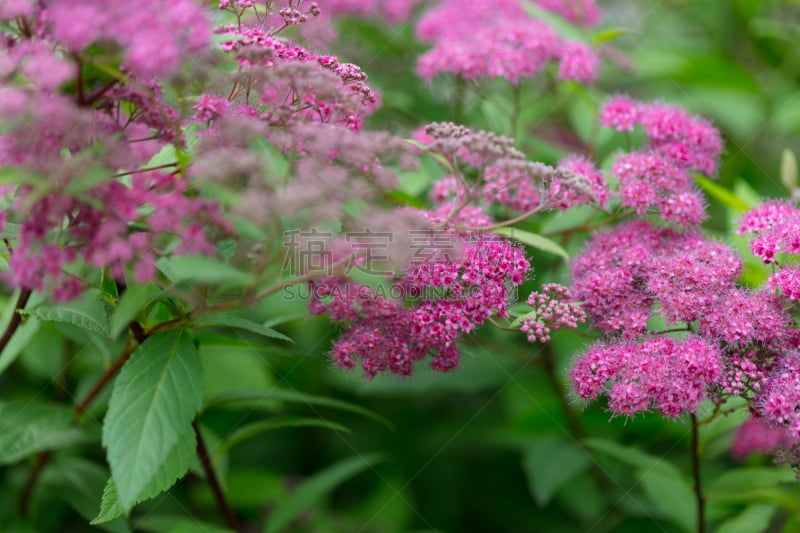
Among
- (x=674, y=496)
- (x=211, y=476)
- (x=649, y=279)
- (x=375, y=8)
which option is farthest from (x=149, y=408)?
(x=375, y=8)

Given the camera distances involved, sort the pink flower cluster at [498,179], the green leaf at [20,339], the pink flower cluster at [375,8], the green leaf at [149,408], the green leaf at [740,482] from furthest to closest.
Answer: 1. the pink flower cluster at [375,8]
2. the green leaf at [740,482]
3. the green leaf at [20,339]
4. the pink flower cluster at [498,179]
5. the green leaf at [149,408]

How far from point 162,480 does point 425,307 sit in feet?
2.60

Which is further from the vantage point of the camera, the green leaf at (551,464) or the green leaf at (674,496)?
the green leaf at (551,464)

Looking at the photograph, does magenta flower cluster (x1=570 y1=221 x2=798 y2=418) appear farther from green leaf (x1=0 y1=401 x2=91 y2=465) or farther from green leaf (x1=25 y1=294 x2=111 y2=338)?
green leaf (x1=0 y1=401 x2=91 y2=465)

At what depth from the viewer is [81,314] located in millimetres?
2016

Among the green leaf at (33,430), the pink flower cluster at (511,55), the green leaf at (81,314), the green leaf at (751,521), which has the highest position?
the pink flower cluster at (511,55)

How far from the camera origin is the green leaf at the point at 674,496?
286 centimetres

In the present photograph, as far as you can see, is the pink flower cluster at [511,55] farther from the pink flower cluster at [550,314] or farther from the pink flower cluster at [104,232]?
the pink flower cluster at [104,232]

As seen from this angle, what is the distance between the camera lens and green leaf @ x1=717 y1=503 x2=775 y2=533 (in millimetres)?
2620

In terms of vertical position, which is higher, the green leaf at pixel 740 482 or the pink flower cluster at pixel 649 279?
the pink flower cluster at pixel 649 279

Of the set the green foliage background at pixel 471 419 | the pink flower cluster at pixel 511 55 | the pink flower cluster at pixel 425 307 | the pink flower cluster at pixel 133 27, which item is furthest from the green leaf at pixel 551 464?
the pink flower cluster at pixel 133 27

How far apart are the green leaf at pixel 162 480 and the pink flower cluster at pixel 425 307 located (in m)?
0.46

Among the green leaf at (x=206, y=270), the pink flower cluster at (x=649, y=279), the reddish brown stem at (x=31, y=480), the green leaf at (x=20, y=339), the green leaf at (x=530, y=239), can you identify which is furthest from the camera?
the reddish brown stem at (x=31, y=480)

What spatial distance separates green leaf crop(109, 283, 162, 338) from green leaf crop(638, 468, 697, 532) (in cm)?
197
